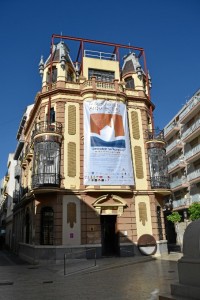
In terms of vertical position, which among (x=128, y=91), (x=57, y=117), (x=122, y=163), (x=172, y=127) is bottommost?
(x=122, y=163)

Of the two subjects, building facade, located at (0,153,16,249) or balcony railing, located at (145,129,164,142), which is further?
building facade, located at (0,153,16,249)

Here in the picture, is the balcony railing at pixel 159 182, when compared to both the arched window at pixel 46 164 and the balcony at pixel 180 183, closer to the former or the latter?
the arched window at pixel 46 164

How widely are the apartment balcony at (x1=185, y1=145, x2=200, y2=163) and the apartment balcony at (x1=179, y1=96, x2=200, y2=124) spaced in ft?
14.6

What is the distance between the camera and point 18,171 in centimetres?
3384

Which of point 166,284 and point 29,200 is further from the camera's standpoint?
point 29,200

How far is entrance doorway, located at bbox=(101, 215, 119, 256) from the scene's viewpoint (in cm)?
2155

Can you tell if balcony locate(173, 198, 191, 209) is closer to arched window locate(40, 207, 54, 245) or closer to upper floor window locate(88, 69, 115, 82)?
upper floor window locate(88, 69, 115, 82)

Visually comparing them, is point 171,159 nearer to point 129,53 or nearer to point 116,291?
point 129,53

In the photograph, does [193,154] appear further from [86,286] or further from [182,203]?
[86,286]

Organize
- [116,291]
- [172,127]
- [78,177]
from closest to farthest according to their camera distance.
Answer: [116,291] → [78,177] → [172,127]

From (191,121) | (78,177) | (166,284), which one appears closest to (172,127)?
(191,121)

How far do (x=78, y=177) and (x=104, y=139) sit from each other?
3.53 meters

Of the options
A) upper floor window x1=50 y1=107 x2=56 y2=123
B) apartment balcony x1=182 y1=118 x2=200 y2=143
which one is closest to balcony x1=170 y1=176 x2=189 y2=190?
apartment balcony x1=182 y1=118 x2=200 y2=143

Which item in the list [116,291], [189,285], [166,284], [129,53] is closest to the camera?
[189,285]
